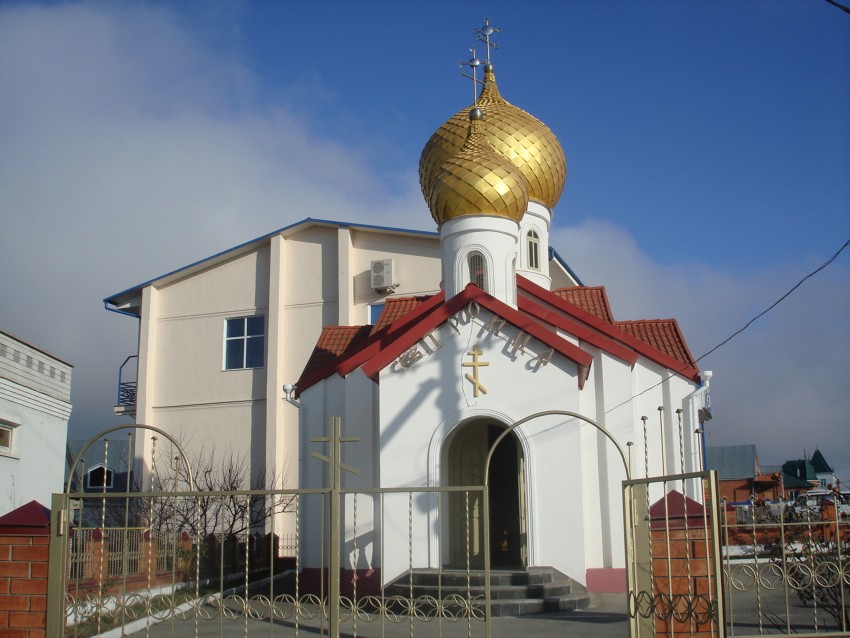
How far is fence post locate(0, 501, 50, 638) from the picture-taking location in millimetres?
7910

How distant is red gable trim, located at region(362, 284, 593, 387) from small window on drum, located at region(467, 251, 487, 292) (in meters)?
1.28

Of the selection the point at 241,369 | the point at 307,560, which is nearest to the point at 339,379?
the point at 307,560

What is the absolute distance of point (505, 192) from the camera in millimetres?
15703

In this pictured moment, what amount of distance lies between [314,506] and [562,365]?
5.60 m

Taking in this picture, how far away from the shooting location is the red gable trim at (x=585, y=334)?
15141mm

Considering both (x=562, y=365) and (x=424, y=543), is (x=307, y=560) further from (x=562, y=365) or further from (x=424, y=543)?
(x=562, y=365)

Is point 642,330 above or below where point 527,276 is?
below

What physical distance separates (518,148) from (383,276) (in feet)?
22.7

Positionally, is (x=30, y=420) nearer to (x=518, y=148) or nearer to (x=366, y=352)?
(x=366, y=352)

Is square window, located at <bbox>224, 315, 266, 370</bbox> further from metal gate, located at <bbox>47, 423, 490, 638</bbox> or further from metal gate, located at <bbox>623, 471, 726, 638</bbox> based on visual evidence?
metal gate, located at <bbox>623, 471, 726, 638</bbox>

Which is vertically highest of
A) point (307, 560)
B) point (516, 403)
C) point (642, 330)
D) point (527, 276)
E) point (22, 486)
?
point (527, 276)

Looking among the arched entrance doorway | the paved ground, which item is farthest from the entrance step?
the arched entrance doorway

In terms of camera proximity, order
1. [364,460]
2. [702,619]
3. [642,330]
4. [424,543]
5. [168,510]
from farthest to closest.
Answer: [168,510] → [642,330] → [364,460] → [424,543] → [702,619]

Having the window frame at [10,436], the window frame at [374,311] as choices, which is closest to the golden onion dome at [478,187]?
the window frame at [10,436]
